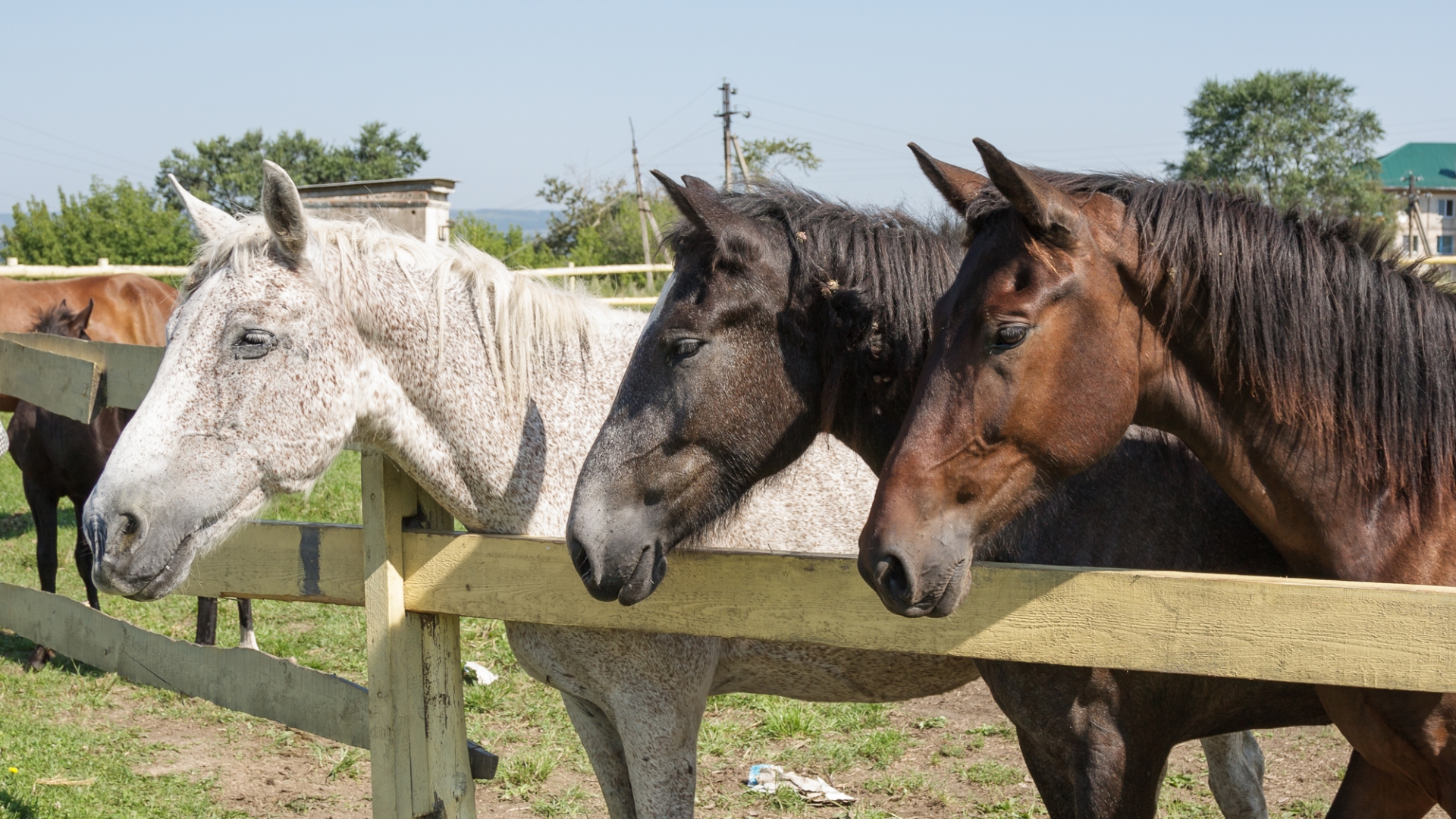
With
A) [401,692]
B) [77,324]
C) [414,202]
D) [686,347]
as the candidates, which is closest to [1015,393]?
[686,347]

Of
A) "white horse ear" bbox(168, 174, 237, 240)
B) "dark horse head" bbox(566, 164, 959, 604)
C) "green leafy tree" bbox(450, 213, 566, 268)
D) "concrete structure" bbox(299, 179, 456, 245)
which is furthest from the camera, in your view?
"green leafy tree" bbox(450, 213, 566, 268)

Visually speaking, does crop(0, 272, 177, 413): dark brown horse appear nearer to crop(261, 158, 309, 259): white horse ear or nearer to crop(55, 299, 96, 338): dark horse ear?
crop(55, 299, 96, 338): dark horse ear

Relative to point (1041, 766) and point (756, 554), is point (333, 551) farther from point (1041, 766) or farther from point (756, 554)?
point (1041, 766)

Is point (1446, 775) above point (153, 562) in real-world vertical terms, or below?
below

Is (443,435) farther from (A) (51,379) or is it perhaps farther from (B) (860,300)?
(A) (51,379)

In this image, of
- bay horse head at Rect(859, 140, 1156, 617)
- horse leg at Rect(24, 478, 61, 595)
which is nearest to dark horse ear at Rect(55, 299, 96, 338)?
horse leg at Rect(24, 478, 61, 595)

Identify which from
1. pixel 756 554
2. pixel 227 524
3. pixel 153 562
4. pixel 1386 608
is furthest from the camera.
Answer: pixel 227 524

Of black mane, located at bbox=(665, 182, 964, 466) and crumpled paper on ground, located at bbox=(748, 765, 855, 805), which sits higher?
black mane, located at bbox=(665, 182, 964, 466)

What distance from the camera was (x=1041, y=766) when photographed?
7.81 feet

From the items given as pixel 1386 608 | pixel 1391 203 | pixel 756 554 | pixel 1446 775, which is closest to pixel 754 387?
pixel 756 554

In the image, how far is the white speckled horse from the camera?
216cm

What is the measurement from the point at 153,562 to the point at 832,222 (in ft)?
5.30

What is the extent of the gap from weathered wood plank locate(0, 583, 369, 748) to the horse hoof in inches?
94.4

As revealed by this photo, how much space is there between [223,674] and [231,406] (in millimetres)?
944
